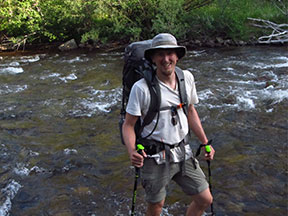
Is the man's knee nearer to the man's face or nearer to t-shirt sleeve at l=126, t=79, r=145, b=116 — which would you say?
t-shirt sleeve at l=126, t=79, r=145, b=116

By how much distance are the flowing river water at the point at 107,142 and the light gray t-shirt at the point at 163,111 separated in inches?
77.7

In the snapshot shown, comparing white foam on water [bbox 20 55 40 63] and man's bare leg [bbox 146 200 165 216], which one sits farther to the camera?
white foam on water [bbox 20 55 40 63]

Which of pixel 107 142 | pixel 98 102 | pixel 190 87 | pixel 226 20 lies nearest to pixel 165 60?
pixel 190 87

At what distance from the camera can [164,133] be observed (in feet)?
11.6

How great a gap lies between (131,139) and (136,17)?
17.9m

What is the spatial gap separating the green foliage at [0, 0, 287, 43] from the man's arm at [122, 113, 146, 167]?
16.0 m

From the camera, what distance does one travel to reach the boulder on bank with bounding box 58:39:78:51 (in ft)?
71.5

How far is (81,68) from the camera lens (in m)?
15.9

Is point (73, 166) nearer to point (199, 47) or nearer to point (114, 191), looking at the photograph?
point (114, 191)

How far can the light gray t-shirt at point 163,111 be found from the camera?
11.2ft

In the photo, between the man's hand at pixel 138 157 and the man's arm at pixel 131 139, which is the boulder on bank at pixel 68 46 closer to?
the man's arm at pixel 131 139

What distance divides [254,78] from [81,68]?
7.92 m

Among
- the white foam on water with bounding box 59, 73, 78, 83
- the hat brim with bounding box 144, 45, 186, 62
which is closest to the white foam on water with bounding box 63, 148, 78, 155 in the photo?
the hat brim with bounding box 144, 45, 186, 62

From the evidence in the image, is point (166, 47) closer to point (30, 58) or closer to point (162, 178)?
point (162, 178)
